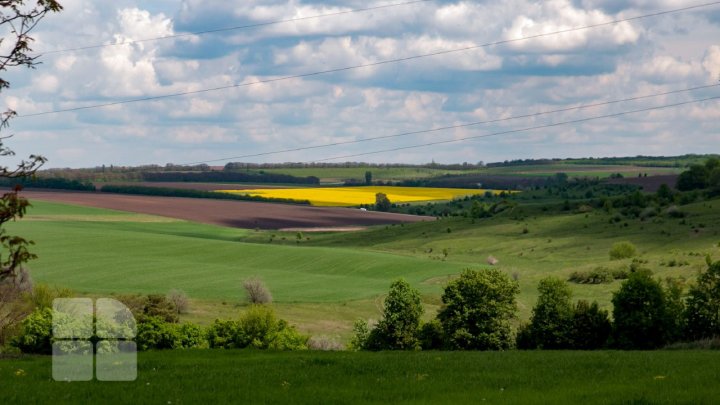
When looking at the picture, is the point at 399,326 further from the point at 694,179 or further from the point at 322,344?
the point at 694,179

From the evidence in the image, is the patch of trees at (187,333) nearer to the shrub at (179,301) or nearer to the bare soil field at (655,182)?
the shrub at (179,301)

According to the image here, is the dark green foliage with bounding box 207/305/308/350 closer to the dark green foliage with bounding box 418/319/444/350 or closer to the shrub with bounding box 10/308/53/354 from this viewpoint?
the shrub with bounding box 10/308/53/354

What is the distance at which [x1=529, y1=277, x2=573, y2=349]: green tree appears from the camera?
53.4m

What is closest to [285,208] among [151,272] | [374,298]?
[151,272]

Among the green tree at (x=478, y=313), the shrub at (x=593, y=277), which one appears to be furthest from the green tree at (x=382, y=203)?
the green tree at (x=478, y=313)

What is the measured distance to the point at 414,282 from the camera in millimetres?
101188

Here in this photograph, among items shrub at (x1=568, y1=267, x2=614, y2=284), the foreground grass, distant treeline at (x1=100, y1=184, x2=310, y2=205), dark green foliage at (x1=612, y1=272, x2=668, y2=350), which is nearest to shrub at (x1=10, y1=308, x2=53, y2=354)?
the foreground grass

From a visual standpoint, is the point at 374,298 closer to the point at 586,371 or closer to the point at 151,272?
the point at 151,272

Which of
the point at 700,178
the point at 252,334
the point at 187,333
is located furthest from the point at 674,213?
the point at 187,333

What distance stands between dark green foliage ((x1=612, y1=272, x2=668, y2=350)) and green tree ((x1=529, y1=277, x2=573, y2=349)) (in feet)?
8.62

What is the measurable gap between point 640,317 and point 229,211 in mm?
102521

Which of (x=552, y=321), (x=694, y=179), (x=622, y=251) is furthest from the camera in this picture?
(x=694, y=179)

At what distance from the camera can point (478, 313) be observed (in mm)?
55469

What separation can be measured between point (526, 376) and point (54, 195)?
131887 mm
